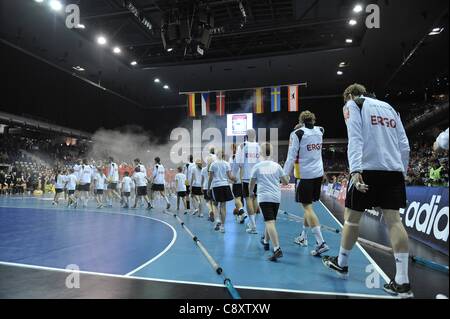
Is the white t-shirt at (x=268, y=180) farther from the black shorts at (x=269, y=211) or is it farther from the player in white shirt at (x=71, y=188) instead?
the player in white shirt at (x=71, y=188)

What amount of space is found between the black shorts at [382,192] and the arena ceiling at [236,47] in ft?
22.7

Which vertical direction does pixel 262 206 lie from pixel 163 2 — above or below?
below

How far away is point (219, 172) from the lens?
259 inches

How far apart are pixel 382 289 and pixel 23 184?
20887 mm

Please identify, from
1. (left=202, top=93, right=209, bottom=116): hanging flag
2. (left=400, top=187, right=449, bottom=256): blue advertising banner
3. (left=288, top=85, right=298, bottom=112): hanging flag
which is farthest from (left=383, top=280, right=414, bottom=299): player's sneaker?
(left=202, top=93, right=209, bottom=116): hanging flag

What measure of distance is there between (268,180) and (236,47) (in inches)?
466

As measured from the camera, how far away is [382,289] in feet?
9.66

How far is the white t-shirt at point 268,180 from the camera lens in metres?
4.29

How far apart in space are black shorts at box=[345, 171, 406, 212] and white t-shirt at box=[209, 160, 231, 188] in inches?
153

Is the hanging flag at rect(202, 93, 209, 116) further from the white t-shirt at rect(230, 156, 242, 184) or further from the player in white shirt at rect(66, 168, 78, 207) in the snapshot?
the white t-shirt at rect(230, 156, 242, 184)

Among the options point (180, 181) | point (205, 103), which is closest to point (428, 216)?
point (180, 181)

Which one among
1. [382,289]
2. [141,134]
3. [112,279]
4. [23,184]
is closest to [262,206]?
[382,289]
